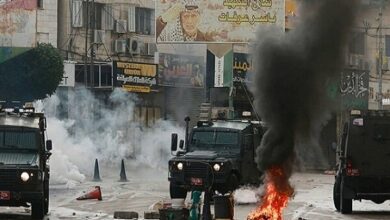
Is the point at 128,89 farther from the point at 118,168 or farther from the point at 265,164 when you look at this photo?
the point at 265,164

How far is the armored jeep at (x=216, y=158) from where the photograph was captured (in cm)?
2141

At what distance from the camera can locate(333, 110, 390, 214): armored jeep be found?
70.1 ft

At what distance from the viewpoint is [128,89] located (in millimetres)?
47531

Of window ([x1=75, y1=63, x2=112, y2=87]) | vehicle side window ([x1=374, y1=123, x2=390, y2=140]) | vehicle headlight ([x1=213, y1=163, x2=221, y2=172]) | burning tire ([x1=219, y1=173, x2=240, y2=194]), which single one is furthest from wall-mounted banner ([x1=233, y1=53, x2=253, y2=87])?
vehicle side window ([x1=374, y1=123, x2=390, y2=140])

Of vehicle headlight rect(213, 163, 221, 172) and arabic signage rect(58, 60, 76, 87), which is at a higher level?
arabic signage rect(58, 60, 76, 87)

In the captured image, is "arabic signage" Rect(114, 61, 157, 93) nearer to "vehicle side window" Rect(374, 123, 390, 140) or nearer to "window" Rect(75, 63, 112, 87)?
"window" Rect(75, 63, 112, 87)

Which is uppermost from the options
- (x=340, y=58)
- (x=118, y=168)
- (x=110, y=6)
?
(x=110, y=6)

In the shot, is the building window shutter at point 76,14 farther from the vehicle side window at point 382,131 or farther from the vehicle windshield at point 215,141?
the vehicle side window at point 382,131

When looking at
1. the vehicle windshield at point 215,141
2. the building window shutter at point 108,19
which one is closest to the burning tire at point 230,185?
the vehicle windshield at point 215,141

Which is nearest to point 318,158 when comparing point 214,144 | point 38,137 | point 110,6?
point 110,6

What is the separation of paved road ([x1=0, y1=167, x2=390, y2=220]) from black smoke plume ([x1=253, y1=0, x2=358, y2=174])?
6.29 feet

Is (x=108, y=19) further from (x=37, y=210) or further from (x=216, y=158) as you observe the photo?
(x=37, y=210)

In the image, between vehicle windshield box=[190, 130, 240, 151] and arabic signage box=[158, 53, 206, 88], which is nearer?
vehicle windshield box=[190, 130, 240, 151]

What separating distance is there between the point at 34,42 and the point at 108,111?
5140mm
